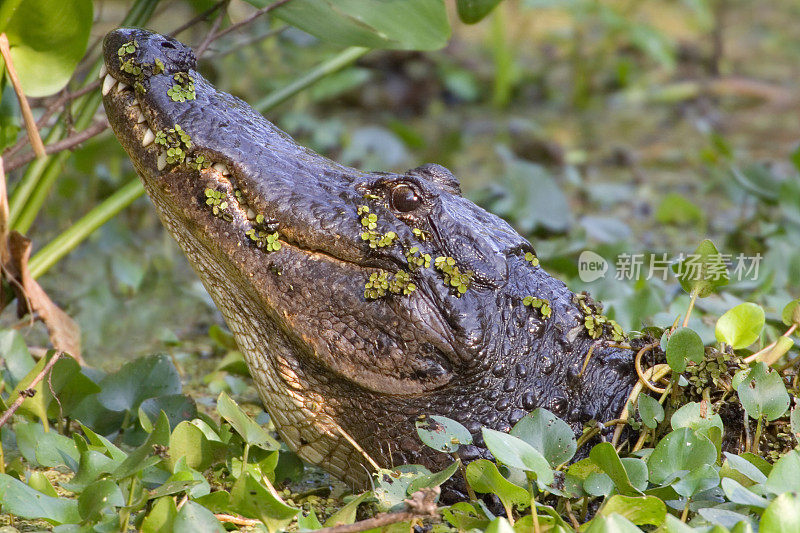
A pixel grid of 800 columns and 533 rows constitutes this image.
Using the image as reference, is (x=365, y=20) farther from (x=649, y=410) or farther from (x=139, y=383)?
(x=649, y=410)

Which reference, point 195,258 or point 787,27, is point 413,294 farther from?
point 787,27

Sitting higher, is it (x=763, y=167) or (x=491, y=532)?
(x=763, y=167)

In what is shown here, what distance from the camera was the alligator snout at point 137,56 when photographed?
2.47 m

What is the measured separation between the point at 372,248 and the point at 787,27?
939 centimetres

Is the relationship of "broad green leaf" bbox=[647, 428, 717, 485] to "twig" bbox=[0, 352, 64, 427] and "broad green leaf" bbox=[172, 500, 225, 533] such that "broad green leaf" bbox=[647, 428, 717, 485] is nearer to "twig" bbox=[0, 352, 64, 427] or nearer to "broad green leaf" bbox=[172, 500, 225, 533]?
"broad green leaf" bbox=[172, 500, 225, 533]

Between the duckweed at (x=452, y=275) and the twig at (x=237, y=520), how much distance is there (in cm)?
77

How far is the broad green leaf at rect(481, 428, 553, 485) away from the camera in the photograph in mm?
1990

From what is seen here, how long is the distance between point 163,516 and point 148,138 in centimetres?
104

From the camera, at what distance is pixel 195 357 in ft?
12.0

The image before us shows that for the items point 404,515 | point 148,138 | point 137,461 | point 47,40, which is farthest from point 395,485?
point 47,40

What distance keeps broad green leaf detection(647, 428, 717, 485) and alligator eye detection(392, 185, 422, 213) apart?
874 millimetres

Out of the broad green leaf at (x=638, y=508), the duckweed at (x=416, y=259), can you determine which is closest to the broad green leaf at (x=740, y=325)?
the broad green leaf at (x=638, y=508)

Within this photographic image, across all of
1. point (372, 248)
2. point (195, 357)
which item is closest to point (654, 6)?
point (195, 357)

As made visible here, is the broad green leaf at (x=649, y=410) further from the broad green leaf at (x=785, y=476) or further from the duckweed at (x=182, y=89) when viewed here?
the duckweed at (x=182, y=89)
